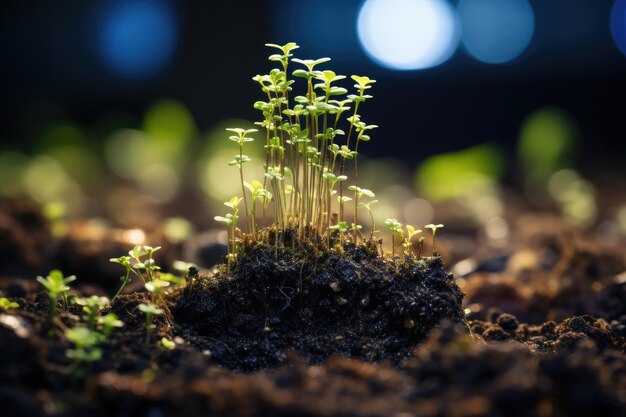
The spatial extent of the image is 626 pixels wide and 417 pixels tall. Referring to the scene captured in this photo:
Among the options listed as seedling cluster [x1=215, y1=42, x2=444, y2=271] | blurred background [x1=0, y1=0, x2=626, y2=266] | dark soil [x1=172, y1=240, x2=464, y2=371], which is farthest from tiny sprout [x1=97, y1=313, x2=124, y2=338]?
blurred background [x1=0, y1=0, x2=626, y2=266]

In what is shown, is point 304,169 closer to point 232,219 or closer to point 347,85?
point 232,219

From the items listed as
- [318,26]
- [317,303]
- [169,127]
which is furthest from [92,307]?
[318,26]

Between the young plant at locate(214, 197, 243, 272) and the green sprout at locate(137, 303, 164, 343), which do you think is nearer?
the green sprout at locate(137, 303, 164, 343)

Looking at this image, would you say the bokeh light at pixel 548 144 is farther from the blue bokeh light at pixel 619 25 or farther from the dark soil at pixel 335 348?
the dark soil at pixel 335 348

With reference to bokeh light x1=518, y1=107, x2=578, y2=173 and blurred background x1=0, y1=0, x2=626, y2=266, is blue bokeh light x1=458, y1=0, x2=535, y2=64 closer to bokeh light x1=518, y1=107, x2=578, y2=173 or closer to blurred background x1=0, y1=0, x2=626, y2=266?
blurred background x1=0, y1=0, x2=626, y2=266


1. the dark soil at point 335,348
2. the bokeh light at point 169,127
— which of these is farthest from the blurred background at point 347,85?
the dark soil at point 335,348
